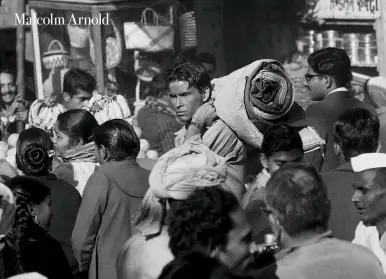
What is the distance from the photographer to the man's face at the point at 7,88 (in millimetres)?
9422

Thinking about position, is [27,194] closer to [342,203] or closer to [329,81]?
[342,203]

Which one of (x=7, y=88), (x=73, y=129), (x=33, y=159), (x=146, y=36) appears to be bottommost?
(x=33, y=159)

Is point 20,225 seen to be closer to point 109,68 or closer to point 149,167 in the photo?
A: point 149,167

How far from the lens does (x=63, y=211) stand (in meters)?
5.36

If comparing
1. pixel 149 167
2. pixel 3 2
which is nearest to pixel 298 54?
pixel 3 2

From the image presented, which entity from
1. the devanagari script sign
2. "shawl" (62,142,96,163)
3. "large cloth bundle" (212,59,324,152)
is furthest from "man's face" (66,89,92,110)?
the devanagari script sign

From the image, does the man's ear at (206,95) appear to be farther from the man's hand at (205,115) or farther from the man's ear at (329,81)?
the man's ear at (329,81)

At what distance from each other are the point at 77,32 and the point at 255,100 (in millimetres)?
5217

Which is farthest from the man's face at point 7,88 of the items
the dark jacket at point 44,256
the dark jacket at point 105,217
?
the dark jacket at point 44,256

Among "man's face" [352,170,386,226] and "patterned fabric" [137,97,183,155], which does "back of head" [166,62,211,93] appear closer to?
"man's face" [352,170,386,226]

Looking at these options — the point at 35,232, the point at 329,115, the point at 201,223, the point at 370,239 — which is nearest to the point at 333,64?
the point at 329,115

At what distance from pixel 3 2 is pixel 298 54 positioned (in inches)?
150

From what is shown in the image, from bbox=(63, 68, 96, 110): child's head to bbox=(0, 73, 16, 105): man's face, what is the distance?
77.1 inches

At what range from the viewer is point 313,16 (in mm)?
11539
